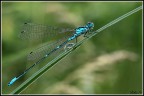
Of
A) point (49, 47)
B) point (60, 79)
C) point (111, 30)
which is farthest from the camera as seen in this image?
point (111, 30)

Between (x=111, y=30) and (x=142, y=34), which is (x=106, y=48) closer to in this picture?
(x=111, y=30)

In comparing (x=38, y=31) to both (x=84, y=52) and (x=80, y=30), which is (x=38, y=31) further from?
(x=84, y=52)

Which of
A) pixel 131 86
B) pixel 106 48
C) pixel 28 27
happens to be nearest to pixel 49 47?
pixel 28 27

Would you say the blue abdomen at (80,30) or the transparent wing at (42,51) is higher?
the blue abdomen at (80,30)

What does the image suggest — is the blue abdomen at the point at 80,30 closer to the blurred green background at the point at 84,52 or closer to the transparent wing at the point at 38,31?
the transparent wing at the point at 38,31

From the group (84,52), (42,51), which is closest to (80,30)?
(84,52)

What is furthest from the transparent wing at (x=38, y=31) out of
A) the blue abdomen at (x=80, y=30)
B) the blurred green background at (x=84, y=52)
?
the blurred green background at (x=84, y=52)

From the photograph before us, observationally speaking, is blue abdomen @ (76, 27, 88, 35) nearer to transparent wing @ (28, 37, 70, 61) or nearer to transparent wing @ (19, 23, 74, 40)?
transparent wing @ (19, 23, 74, 40)
